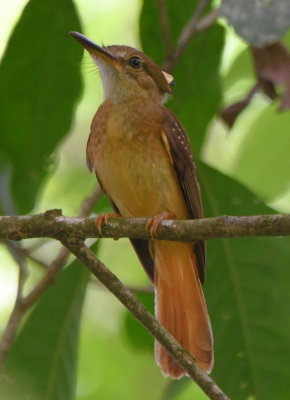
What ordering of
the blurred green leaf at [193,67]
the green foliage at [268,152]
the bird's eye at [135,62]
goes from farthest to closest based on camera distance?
1. the blurred green leaf at [193,67]
2. the green foliage at [268,152]
3. the bird's eye at [135,62]

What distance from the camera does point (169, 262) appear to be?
3.83m

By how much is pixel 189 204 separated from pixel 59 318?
79 centimetres

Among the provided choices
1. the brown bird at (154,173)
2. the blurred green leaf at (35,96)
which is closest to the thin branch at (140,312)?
the brown bird at (154,173)

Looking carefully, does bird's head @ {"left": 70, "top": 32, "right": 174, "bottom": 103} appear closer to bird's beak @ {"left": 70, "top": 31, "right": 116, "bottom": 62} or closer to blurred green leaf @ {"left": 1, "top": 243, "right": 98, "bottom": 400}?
bird's beak @ {"left": 70, "top": 31, "right": 116, "bottom": 62}

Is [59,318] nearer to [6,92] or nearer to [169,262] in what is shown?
[169,262]

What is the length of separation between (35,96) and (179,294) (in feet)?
3.74

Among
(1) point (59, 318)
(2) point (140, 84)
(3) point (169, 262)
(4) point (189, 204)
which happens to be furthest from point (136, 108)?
(1) point (59, 318)

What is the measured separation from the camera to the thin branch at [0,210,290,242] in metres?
2.56

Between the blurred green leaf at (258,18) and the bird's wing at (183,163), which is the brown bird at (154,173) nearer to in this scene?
the bird's wing at (183,163)

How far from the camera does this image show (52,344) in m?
3.69

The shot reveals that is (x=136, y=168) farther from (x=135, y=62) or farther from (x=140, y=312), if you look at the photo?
(x=140, y=312)

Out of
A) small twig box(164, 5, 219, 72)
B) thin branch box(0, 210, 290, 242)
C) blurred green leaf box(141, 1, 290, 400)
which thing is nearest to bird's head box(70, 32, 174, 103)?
small twig box(164, 5, 219, 72)

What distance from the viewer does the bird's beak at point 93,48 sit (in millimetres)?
3546

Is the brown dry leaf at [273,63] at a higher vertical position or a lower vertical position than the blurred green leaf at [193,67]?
higher
